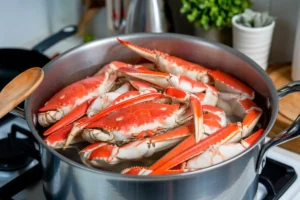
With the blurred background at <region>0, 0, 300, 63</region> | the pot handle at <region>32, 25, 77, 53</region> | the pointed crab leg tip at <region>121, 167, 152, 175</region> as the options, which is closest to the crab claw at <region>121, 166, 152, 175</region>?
the pointed crab leg tip at <region>121, 167, 152, 175</region>

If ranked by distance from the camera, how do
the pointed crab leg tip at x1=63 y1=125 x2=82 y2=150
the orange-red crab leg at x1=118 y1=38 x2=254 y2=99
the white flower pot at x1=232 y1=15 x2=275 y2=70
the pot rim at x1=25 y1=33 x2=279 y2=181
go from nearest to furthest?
1. the pot rim at x1=25 y1=33 x2=279 y2=181
2. the pointed crab leg tip at x1=63 y1=125 x2=82 y2=150
3. the orange-red crab leg at x1=118 y1=38 x2=254 y2=99
4. the white flower pot at x1=232 y1=15 x2=275 y2=70

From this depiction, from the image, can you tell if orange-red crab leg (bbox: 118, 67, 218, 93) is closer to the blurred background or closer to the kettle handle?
the blurred background

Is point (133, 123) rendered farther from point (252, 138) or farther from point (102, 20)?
point (102, 20)

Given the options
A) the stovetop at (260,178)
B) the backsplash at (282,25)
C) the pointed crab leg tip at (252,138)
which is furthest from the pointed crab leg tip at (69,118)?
the backsplash at (282,25)

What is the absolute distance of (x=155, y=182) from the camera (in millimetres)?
590

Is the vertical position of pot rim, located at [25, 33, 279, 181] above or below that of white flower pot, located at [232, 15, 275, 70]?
above

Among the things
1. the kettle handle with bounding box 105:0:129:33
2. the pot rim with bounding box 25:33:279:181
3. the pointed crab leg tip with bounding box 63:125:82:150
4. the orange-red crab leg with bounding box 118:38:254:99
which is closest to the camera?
the pot rim with bounding box 25:33:279:181

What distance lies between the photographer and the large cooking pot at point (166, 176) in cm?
60

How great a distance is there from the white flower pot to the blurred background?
58 millimetres

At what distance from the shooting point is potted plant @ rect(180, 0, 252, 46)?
99cm

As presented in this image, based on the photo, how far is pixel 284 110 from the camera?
0.91 m

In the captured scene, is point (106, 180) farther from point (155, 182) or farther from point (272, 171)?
point (272, 171)

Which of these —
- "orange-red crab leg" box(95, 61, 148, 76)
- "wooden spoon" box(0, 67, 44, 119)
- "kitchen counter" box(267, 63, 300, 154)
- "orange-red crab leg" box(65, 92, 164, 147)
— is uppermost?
"wooden spoon" box(0, 67, 44, 119)

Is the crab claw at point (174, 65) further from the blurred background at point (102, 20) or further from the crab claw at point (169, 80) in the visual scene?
the blurred background at point (102, 20)
